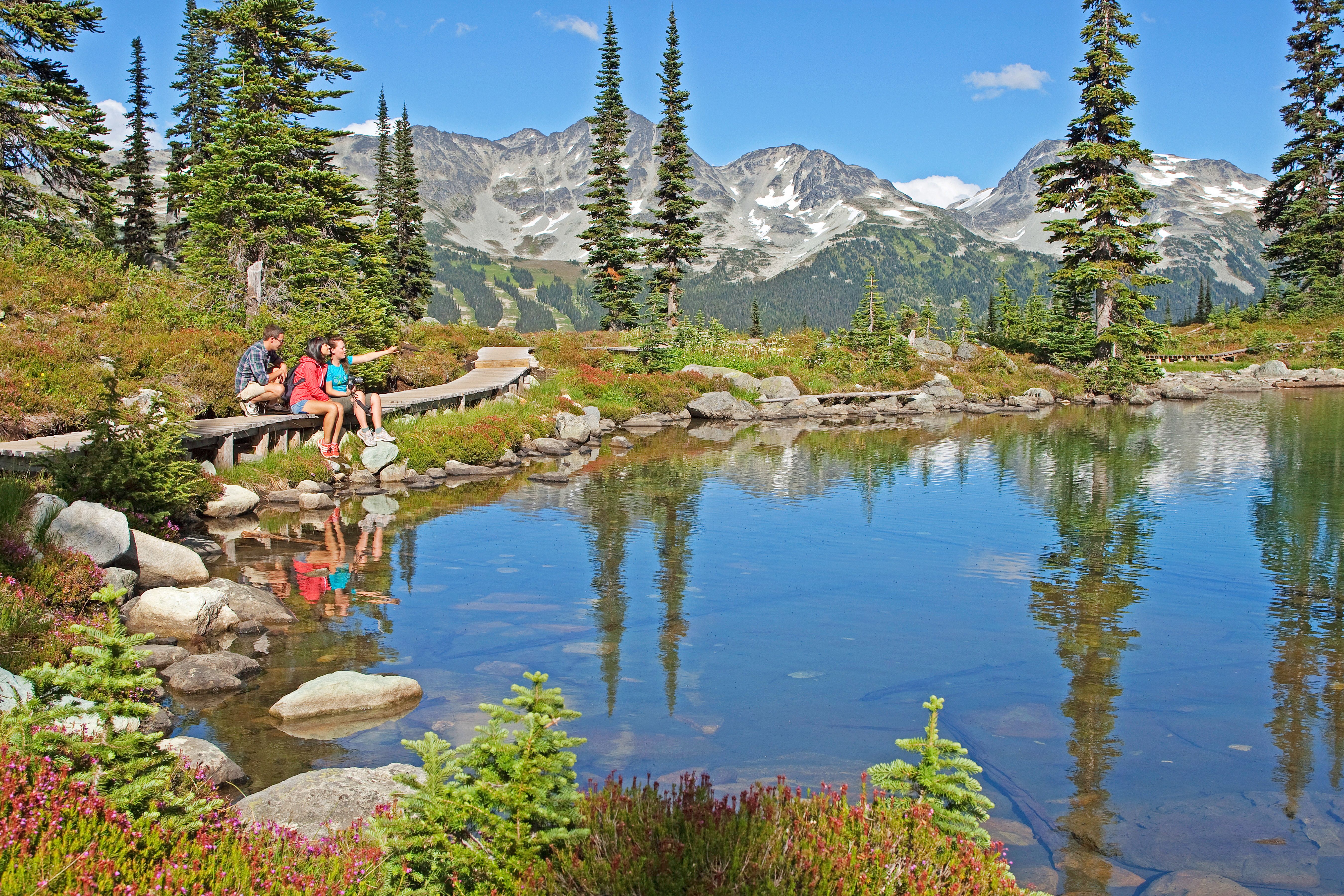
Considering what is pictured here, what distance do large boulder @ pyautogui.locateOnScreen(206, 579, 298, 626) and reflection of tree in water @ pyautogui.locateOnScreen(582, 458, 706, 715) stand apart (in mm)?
3457

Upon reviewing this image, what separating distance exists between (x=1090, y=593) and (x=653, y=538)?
6.48 m

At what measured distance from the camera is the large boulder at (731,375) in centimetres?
3900

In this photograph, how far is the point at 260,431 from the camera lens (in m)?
17.1

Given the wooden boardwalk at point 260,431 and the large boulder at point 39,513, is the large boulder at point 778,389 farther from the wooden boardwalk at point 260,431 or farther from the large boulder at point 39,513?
the large boulder at point 39,513

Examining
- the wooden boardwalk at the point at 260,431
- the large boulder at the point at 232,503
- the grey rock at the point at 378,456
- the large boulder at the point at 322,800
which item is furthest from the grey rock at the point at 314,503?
the large boulder at the point at 322,800

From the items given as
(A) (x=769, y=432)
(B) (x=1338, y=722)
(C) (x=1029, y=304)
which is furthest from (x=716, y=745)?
(C) (x=1029, y=304)

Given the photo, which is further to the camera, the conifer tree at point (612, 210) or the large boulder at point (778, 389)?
A: the conifer tree at point (612, 210)

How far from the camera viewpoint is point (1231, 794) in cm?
652

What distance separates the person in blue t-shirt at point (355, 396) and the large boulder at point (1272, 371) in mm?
51384

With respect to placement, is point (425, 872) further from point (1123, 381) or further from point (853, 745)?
point (1123, 381)

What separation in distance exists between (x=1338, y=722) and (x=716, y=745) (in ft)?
17.3

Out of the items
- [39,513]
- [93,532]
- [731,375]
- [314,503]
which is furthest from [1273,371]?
[39,513]

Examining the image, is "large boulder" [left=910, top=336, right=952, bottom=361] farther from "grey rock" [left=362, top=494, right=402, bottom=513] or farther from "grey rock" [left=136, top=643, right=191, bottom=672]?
"grey rock" [left=136, top=643, right=191, bottom=672]

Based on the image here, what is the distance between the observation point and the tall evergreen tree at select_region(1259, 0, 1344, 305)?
56938 mm
